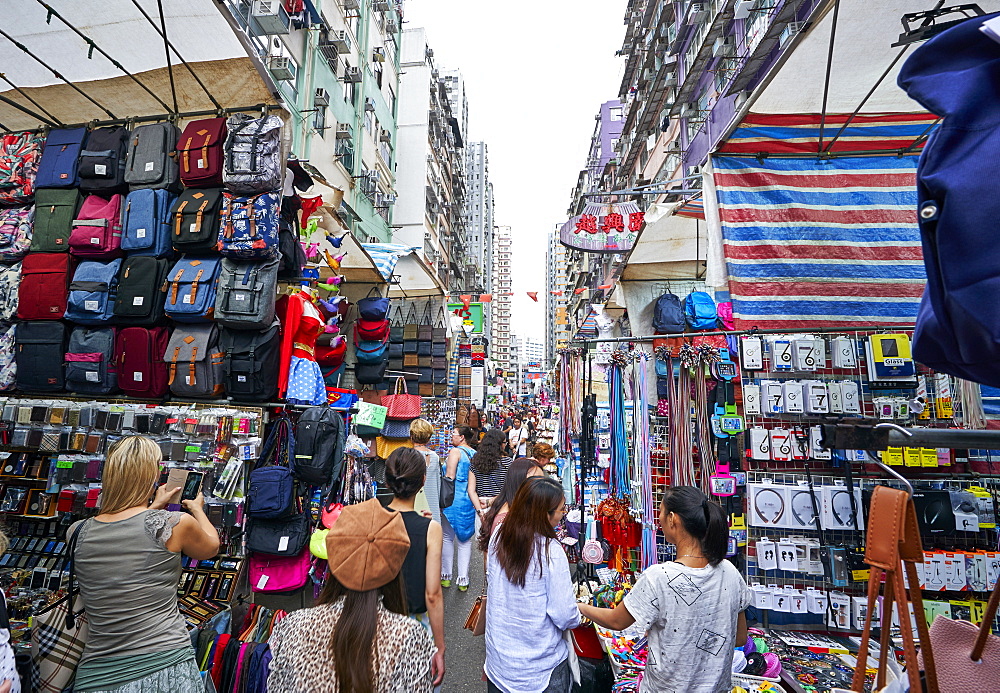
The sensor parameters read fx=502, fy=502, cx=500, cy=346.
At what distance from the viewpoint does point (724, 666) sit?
7.31ft

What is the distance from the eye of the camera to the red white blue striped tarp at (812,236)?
3.32m

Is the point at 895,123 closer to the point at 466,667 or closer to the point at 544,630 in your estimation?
the point at 544,630

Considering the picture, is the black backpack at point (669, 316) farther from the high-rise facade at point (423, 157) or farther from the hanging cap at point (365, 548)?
the high-rise facade at point (423, 157)

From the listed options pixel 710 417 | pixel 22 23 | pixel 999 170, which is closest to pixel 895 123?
pixel 710 417

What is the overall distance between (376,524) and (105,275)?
3.91 m

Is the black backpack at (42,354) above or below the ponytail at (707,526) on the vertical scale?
above

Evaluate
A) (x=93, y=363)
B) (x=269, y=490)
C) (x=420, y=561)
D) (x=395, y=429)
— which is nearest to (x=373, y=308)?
(x=395, y=429)

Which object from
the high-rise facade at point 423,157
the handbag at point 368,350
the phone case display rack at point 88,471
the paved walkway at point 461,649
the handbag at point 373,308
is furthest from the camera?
the high-rise facade at point 423,157

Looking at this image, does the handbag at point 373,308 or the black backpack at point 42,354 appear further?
the handbag at point 373,308

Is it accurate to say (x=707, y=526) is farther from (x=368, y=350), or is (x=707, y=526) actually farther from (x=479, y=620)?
(x=368, y=350)

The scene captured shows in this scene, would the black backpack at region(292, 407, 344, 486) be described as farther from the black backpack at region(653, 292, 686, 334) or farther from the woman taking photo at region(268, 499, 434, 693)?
the black backpack at region(653, 292, 686, 334)

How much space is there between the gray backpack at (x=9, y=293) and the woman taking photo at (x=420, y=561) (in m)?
4.12

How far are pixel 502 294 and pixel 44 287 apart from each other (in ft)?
308

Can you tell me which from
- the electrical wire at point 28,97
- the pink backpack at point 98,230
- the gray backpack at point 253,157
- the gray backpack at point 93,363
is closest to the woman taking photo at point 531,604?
the gray backpack at point 253,157
